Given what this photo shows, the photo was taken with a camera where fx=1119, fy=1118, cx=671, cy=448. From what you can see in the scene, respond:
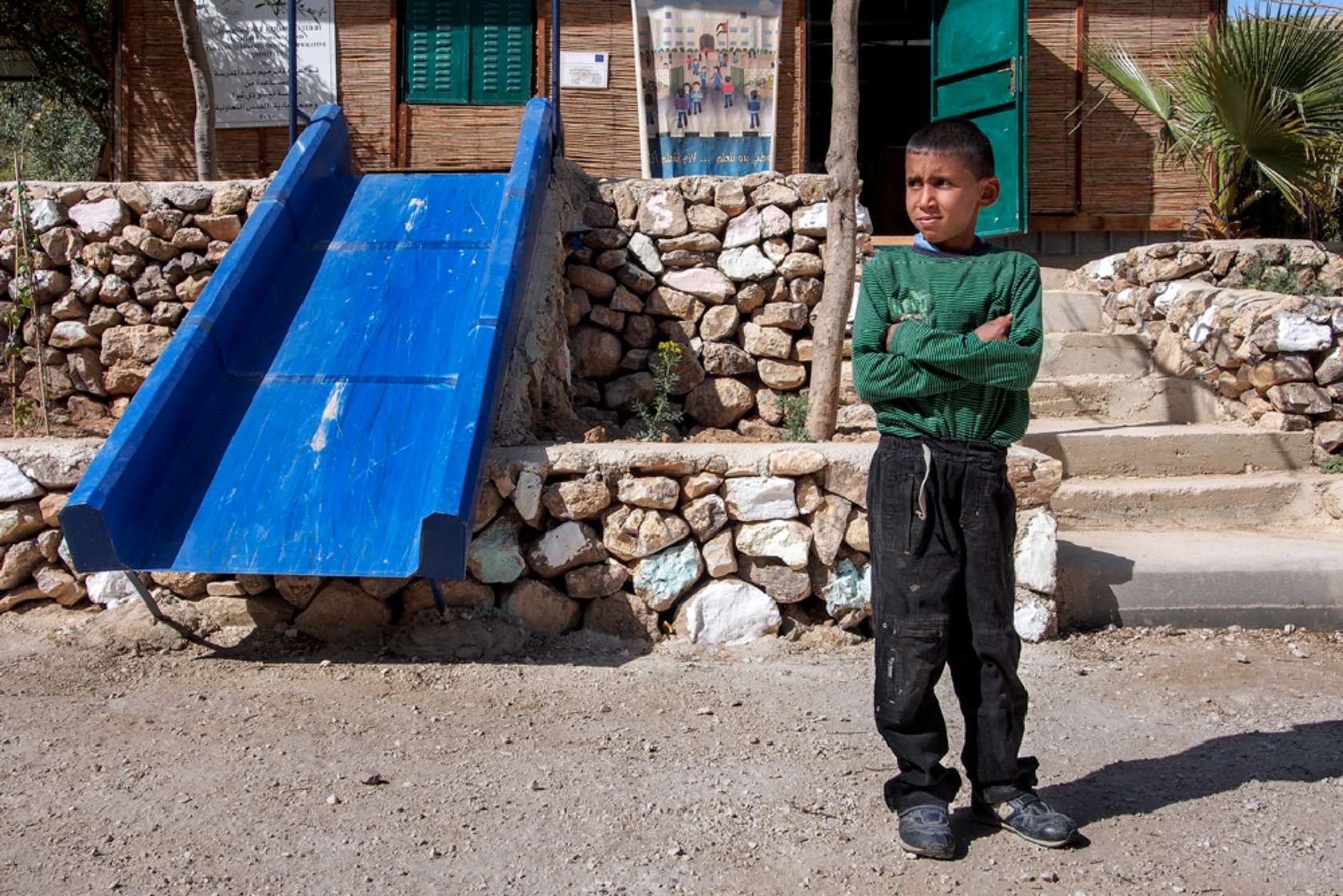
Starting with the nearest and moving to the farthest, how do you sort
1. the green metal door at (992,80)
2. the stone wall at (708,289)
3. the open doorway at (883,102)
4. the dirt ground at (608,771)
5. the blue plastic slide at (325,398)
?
the dirt ground at (608,771), the blue plastic slide at (325,398), the stone wall at (708,289), the green metal door at (992,80), the open doorway at (883,102)

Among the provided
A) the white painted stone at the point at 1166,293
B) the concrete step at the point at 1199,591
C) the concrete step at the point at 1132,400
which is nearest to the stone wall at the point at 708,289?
the concrete step at the point at 1132,400

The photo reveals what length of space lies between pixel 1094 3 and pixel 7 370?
794cm

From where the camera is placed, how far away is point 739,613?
13.2 ft

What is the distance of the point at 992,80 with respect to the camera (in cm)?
830

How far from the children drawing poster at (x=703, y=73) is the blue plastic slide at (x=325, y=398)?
320cm

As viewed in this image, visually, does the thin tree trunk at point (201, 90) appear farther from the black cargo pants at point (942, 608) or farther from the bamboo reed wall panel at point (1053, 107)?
the bamboo reed wall panel at point (1053, 107)

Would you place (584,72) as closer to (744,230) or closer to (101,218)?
(744,230)

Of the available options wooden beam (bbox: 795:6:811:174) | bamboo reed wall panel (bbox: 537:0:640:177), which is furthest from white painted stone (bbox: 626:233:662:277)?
wooden beam (bbox: 795:6:811:174)

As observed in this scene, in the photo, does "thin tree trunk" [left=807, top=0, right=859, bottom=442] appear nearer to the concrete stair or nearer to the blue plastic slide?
the concrete stair

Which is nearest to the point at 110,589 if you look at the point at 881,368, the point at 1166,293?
the point at 881,368

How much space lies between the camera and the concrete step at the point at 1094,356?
6.48 meters

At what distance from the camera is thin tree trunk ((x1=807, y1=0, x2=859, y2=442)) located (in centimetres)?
513

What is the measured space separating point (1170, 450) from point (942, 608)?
12.0 feet

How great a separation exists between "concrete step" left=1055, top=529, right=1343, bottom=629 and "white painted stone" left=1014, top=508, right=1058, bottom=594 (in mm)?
207
